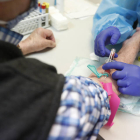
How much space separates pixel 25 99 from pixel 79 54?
1.60 feet

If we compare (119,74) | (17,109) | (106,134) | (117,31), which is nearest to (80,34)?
(117,31)

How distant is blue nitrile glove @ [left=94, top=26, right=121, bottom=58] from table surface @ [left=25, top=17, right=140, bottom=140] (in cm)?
9

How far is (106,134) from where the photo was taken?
41 centimetres

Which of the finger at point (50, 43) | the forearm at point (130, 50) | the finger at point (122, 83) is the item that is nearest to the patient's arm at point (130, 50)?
the forearm at point (130, 50)

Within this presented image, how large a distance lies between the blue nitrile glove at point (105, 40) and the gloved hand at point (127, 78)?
74mm

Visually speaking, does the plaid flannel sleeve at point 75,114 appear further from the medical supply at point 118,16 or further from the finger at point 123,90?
the medical supply at point 118,16

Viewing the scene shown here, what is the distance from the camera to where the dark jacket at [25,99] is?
0.19m

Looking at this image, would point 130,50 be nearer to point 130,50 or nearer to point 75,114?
point 130,50

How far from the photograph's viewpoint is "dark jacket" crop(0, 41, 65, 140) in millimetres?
192

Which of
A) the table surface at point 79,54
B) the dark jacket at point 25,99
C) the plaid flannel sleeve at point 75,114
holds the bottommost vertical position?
the table surface at point 79,54

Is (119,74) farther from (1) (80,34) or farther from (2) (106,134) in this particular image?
(1) (80,34)

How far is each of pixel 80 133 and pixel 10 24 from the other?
0.74ft

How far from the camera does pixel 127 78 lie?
0.49m

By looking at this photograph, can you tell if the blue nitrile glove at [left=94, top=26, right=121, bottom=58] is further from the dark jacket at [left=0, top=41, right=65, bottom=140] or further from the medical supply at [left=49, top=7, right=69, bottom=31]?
the dark jacket at [left=0, top=41, right=65, bottom=140]
